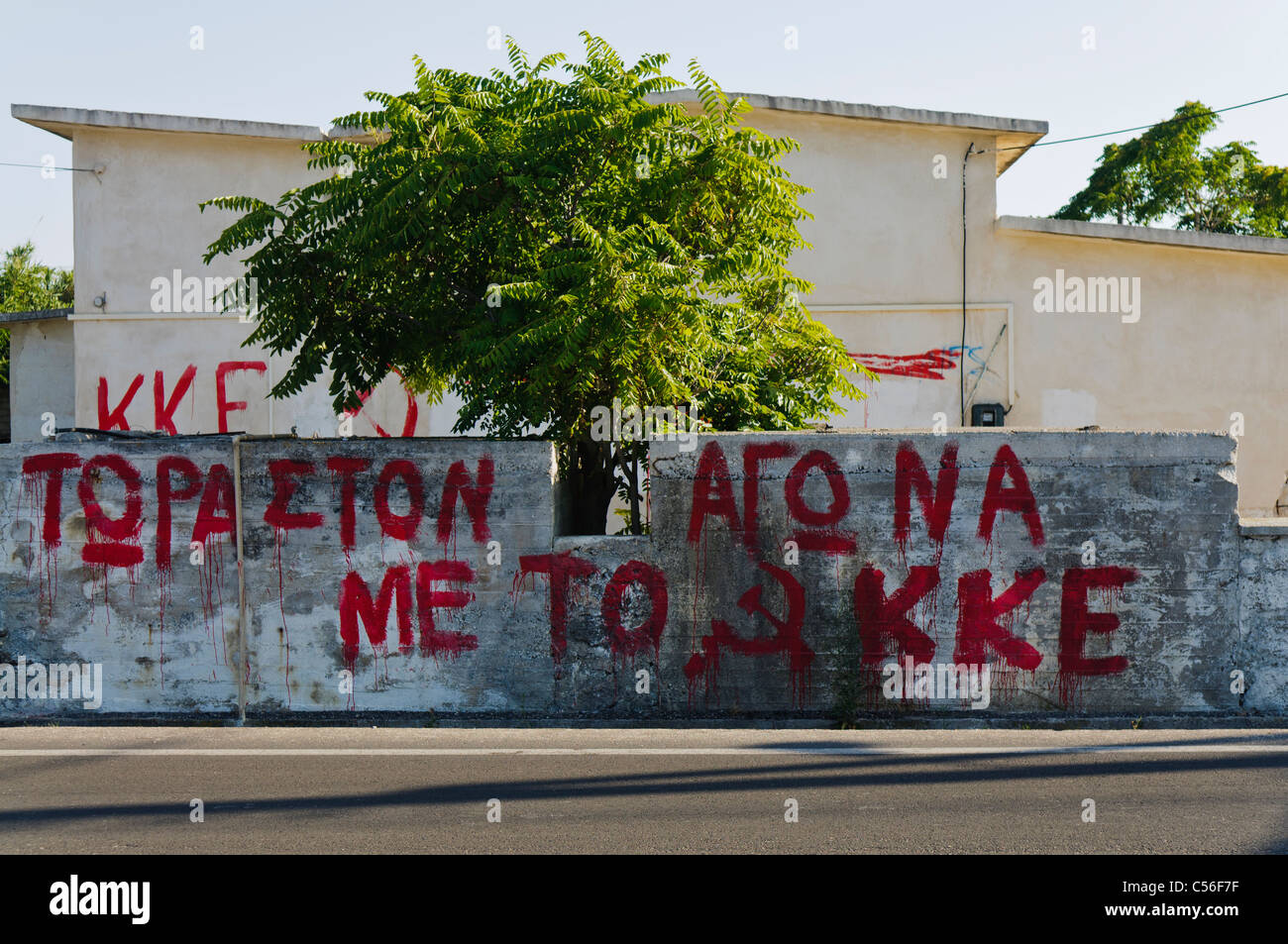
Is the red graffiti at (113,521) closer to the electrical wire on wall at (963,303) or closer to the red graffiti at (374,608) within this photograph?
the red graffiti at (374,608)

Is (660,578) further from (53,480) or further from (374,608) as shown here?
(53,480)

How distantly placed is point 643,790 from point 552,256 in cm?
436

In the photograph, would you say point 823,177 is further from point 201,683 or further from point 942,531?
point 201,683

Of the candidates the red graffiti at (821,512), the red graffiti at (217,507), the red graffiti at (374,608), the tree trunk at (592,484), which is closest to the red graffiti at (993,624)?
the red graffiti at (821,512)

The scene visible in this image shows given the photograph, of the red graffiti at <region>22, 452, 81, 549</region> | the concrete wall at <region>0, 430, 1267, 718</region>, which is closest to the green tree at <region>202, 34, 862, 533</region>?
the concrete wall at <region>0, 430, 1267, 718</region>

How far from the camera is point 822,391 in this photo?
33.7ft

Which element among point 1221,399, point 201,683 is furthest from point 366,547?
point 1221,399

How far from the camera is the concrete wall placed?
26.9 feet

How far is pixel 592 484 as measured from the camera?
9.68m

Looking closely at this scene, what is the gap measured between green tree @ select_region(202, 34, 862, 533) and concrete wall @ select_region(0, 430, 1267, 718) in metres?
0.93

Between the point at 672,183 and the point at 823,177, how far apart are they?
7419 millimetres

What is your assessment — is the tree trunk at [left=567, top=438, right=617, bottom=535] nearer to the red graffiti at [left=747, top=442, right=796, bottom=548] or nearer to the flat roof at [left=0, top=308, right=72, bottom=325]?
the red graffiti at [left=747, top=442, right=796, bottom=548]

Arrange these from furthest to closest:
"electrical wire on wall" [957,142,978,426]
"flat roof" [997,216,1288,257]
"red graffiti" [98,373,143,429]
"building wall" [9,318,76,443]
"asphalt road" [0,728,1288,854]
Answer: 1. "building wall" [9,318,76,443]
2. "red graffiti" [98,373,143,429]
3. "electrical wire on wall" [957,142,978,426]
4. "flat roof" [997,216,1288,257]
5. "asphalt road" [0,728,1288,854]

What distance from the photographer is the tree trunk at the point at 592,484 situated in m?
9.55
